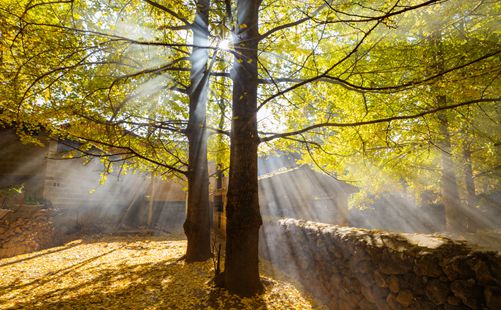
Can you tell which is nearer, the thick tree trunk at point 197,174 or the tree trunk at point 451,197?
the thick tree trunk at point 197,174

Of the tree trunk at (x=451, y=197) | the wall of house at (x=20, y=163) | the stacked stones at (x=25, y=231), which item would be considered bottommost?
the stacked stones at (x=25, y=231)

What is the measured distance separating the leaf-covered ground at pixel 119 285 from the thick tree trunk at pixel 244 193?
43 cm

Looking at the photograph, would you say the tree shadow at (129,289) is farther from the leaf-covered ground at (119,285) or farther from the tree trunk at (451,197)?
the tree trunk at (451,197)

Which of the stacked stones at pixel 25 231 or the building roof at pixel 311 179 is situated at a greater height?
the building roof at pixel 311 179

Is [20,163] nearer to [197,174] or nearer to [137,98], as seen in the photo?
[137,98]

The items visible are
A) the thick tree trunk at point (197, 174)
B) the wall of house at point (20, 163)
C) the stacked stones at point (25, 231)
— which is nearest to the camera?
the thick tree trunk at point (197, 174)

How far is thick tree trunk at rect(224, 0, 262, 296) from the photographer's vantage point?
471cm

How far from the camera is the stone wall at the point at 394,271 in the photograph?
2537 millimetres

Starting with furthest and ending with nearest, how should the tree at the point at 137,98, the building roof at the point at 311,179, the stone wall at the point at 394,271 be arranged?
the building roof at the point at 311,179 → the tree at the point at 137,98 → the stone wall at the point at 394,271

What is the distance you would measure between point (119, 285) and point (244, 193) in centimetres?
382

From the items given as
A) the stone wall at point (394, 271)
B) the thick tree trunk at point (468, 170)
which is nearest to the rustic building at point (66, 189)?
the stone wall at point (394, 271)

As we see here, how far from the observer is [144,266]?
734cm

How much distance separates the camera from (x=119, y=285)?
227 inches

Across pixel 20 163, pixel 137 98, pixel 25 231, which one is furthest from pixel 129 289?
pixel 20 163
